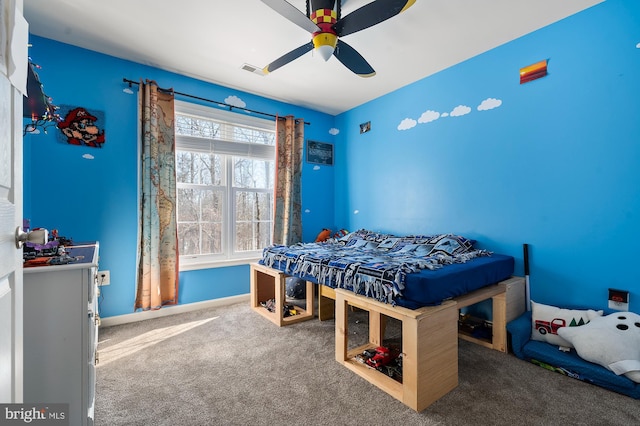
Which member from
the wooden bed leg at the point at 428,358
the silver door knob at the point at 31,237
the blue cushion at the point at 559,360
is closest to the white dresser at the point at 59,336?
the silver door knob at the point at 31,237

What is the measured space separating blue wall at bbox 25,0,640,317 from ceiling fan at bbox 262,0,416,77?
139cm

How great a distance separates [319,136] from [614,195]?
3.24m

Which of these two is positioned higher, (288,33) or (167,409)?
(288,33)

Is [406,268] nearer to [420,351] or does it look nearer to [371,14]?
[420,351]

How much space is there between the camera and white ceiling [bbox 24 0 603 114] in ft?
6.95

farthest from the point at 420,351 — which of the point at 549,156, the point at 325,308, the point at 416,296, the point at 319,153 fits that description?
the point at 319,153

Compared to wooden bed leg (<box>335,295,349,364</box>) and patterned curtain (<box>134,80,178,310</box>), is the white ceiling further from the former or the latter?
wooden bed leg (<box>335,295,349,364</box>)

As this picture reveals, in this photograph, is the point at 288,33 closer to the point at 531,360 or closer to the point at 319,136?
the point at 319,136

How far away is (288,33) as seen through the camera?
7.97 ft

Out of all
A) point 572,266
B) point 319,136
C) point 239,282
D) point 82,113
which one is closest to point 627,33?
point 572,266

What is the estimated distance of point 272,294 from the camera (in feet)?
10.9

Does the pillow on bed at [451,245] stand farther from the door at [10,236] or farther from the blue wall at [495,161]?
the door at [10,236]

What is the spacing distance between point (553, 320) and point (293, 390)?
1947 millimetres

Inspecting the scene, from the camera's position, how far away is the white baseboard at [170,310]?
2760mm
